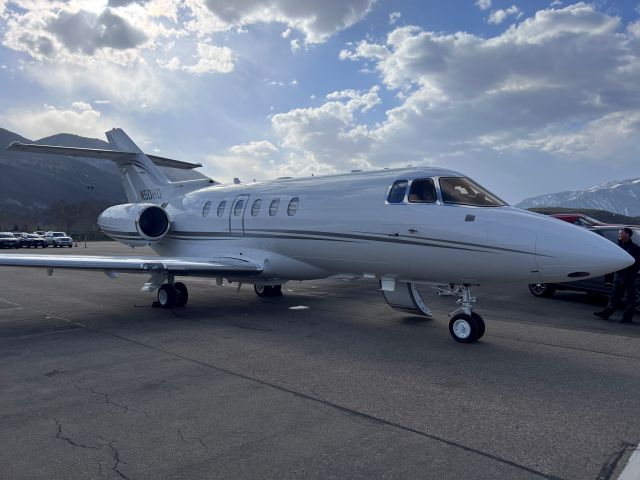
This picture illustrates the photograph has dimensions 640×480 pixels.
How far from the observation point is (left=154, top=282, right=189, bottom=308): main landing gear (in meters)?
11.5

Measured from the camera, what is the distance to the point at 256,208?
11.7m

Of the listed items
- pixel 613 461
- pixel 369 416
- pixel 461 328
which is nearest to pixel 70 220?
pixel 461 328

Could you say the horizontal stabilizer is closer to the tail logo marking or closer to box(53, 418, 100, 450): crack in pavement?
the tail logo marking

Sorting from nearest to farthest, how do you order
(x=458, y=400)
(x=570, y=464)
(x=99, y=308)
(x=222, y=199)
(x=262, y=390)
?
(x=570, y=464), (x=458, y=400), (x=262, y=390), (x=99, y=308), (x=222, y=199)

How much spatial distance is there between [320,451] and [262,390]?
1686 mm

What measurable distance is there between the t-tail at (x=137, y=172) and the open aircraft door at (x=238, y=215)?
10.8 feet

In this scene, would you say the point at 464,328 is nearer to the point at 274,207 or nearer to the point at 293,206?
the point at 293,206

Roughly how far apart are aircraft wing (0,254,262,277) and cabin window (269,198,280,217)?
1208 millimetres

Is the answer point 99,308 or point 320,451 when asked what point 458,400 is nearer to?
point 320,451

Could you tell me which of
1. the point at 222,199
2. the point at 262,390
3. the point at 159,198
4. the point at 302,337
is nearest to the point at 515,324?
the point at 302,337

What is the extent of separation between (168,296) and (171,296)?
7cm

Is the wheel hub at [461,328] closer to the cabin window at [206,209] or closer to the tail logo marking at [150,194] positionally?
the cabin window at [206,209]

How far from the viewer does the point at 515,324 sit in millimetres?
9477

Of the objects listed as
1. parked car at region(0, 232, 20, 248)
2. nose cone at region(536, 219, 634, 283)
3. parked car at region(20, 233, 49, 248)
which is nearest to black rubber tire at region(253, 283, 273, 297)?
nose cone at region(536, 219, 634, 283)
